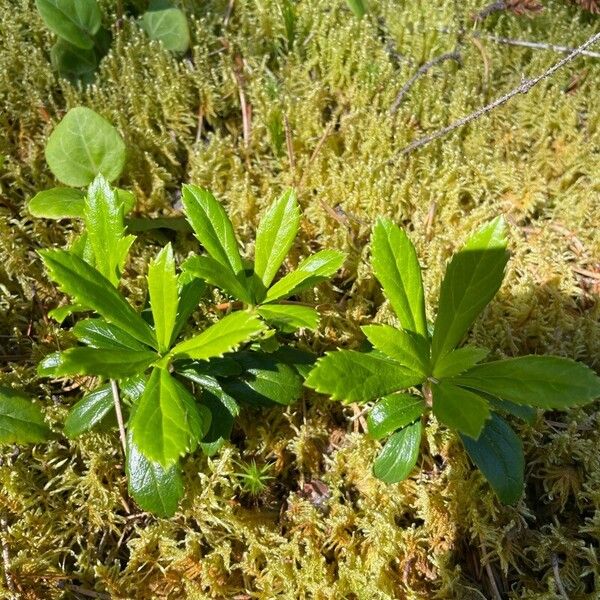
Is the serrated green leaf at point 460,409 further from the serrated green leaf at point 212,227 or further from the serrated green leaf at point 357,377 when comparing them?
the serrated green leaf at point 212,227

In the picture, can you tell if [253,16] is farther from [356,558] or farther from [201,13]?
[356,558]

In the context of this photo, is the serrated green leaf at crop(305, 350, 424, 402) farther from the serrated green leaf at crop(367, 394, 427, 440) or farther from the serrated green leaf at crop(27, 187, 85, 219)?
the serrated green leaf at crop(27, 187, 85, 219)

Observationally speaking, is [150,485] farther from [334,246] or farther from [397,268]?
[334,246]

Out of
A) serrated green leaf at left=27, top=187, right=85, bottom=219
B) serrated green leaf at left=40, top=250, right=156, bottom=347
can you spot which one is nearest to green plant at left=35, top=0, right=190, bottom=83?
serrated green leaf at left=27, top=187, right=85, bottom=219

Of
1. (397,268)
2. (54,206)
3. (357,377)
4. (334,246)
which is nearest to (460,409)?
(357,377)

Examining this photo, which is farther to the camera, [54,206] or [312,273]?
[54,206]

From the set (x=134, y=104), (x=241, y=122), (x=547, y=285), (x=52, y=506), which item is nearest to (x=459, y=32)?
(x=241, y=122)

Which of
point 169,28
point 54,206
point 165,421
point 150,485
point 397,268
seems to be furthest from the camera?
point 169,28
